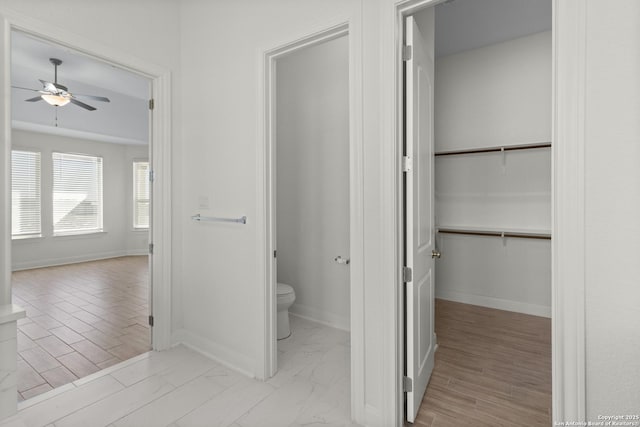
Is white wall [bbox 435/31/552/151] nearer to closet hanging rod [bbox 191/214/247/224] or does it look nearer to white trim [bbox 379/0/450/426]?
white trim [bbox 379/0/450/426]

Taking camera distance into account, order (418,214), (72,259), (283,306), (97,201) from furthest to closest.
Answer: (97,201), (72,259), (283,306), (418,214)

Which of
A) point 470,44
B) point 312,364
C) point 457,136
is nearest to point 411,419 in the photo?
point 312,364

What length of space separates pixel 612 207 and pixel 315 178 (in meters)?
2.36

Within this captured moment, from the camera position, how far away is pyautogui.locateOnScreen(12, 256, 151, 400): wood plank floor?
7.47ft

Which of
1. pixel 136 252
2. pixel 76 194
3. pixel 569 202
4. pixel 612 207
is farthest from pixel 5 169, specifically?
pixel 136 252

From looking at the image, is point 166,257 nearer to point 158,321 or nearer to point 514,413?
point 158,321

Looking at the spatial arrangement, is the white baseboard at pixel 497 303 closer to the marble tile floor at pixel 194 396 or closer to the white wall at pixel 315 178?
the white wall at pixel 315 178

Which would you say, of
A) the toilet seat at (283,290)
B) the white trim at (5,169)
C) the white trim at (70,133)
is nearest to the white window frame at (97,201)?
the white trim at (70,133)

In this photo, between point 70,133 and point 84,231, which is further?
point 84,231

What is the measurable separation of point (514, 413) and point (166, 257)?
2.58 m

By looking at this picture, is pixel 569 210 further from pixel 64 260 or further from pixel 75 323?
pixel 64 260

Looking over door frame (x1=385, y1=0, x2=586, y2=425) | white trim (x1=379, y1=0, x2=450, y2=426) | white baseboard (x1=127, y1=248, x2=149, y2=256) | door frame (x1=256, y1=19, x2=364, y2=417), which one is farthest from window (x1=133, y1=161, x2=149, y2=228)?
door frame (x1=385, y1=0, x2=586, y2=425)

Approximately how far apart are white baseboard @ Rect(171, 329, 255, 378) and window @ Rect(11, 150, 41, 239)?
5097 millimetres

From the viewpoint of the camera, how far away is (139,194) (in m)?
7.07
